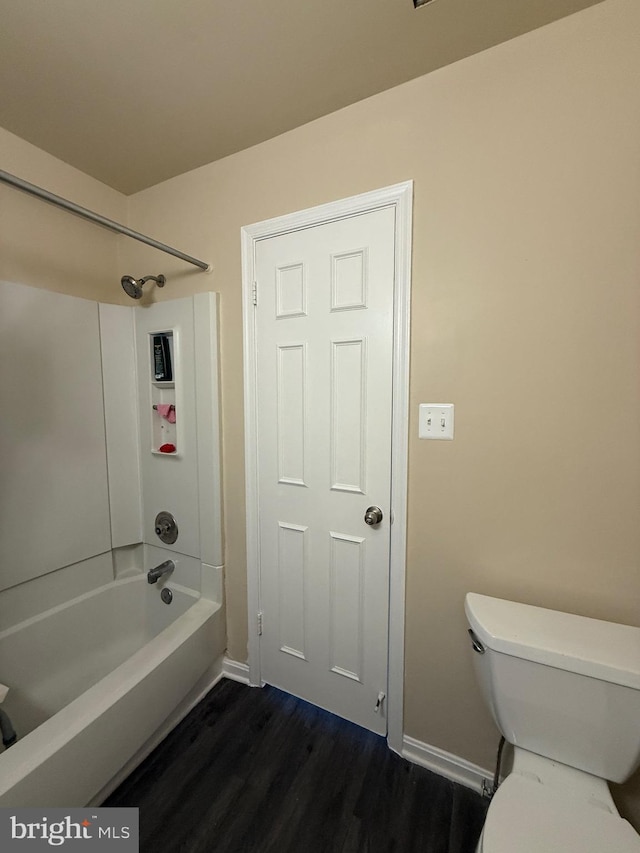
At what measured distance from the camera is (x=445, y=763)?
1183 mm

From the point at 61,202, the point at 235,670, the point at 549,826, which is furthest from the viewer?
the point at 235,670

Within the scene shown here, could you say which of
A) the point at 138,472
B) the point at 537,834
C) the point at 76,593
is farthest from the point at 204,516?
the point at 537,834

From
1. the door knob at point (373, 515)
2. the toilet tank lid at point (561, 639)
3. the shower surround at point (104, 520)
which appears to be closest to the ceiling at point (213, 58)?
the shower surround at point (104, 520)

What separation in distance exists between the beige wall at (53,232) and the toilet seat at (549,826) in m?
2.38

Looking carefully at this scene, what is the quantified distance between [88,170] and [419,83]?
1.52 m

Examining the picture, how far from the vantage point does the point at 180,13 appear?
36.0 inches

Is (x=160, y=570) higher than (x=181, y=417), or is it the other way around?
(x=181, y=417)

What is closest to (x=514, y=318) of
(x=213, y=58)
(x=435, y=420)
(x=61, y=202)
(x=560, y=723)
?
(x=435, y=420)

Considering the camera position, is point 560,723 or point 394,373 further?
point 394,373

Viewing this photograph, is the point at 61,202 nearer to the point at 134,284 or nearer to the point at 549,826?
the point at 134,284

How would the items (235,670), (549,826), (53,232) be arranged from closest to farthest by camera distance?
1. (549,826)
2. (53,232)
3. (235,670)

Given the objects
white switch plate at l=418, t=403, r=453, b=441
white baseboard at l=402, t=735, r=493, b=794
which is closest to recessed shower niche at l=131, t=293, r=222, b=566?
white switch plate at l=418, t=403, r=453, b=441

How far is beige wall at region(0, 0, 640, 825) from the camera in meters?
0.91

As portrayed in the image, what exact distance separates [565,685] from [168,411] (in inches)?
71.0
